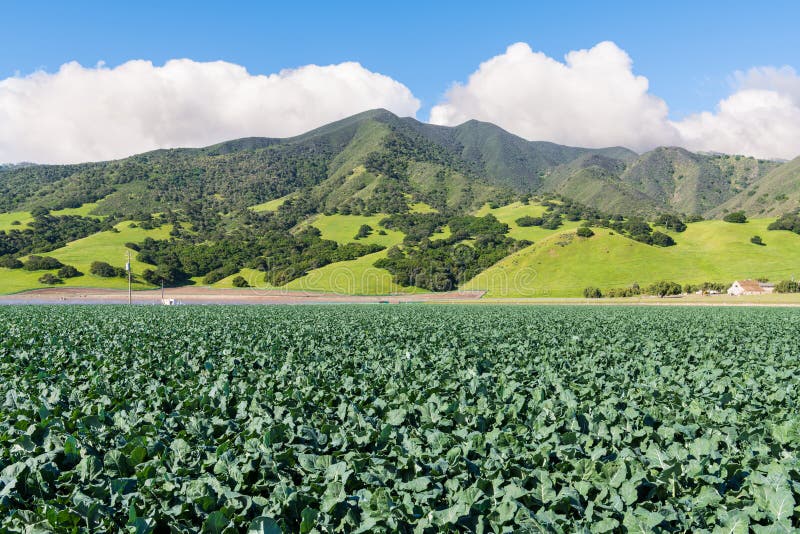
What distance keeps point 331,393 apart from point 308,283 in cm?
14615

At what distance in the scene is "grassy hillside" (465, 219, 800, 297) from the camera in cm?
13025

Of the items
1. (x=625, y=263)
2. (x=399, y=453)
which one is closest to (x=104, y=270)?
(x=625, y=263)

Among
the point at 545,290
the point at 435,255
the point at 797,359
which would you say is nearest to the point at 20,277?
the point at 435,255

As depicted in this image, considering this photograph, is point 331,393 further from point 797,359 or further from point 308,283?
point 308,283

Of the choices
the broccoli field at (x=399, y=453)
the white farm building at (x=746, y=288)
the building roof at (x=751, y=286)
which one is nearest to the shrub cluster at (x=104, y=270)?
the broccoli field at (x=399, y=453)

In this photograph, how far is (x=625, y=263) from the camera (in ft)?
449

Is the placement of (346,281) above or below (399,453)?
above

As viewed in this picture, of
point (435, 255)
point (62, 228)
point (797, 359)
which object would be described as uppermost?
point (62, 228)

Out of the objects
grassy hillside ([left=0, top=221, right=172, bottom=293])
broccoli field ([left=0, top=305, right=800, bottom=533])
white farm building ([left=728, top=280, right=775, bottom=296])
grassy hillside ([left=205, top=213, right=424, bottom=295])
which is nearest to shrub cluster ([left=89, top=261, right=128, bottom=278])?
grassy hillside ([left=0, top=221, right=172, bottom=293])

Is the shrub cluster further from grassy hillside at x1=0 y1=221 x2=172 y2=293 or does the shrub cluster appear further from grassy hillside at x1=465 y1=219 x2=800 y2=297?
Result: grassy hillside at x1=465 y1=219 x2=800 y2=297

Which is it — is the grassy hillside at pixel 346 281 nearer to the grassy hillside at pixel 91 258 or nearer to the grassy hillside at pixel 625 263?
the grassy hillside at pixel 625 263

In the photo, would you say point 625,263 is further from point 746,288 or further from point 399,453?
point 399,453

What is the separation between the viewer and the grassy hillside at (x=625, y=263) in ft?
427

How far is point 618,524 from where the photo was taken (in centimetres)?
469
